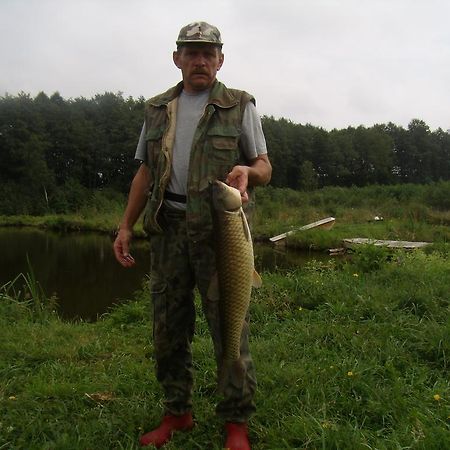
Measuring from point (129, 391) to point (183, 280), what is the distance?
1.44m

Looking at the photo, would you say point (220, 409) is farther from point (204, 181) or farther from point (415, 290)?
point (415, 290)

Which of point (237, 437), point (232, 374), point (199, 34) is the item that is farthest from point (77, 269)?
point (199, 34)

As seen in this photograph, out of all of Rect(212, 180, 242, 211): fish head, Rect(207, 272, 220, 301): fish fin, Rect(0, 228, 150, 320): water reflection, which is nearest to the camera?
Rect(212, 180, 242, 211): fish head

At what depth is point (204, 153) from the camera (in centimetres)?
278

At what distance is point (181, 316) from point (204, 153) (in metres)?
1.00

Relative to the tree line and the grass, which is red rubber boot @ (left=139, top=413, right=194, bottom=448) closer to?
the grass

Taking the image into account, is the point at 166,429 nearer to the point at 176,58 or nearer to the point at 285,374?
the point at 285,374

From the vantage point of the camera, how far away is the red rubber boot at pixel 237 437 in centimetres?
286

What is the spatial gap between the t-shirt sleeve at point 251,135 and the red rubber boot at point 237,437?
157 centimetres

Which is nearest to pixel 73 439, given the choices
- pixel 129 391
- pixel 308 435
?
pixel 129 391

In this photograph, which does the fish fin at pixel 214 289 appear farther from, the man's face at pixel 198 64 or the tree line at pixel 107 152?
the tree line at pixel 107 152

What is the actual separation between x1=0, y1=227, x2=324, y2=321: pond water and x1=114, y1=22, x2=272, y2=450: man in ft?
19.2

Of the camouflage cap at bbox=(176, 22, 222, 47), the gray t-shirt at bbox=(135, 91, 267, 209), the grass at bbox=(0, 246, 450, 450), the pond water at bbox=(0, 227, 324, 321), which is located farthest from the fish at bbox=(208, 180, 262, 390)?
the pond water at bbox=(0, 227, 324, 321)

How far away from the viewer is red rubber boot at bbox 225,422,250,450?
286 cm
